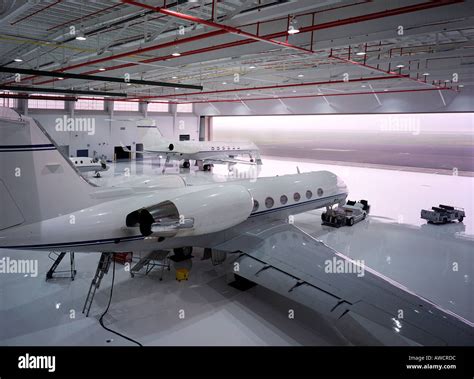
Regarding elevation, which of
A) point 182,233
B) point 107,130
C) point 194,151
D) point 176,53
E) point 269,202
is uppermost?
point 176,53

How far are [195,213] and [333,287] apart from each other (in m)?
3.06

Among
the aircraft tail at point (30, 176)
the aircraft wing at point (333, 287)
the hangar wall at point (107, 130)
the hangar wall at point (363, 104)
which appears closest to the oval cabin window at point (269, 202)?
the aircraft wing at point (333, 287)

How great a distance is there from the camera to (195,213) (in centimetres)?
773

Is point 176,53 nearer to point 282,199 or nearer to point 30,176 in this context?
point 282,199

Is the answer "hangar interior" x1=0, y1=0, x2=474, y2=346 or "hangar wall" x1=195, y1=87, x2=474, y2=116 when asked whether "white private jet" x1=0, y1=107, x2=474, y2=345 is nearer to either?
"hangar interior" x1=0, y1=0, x2=474, y2=346

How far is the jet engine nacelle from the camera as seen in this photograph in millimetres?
7266

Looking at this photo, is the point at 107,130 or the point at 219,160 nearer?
the point at 219,160

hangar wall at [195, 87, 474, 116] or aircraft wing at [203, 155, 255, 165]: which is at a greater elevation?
hangar wall at [195, 87, 474, 116]

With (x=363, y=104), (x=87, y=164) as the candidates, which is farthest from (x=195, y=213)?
(x=363, y=104)

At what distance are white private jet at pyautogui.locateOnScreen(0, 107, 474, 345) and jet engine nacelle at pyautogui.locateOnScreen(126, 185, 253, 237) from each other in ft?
0.07

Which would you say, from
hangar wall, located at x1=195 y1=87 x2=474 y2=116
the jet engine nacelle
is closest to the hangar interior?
the jet engine nacelle
